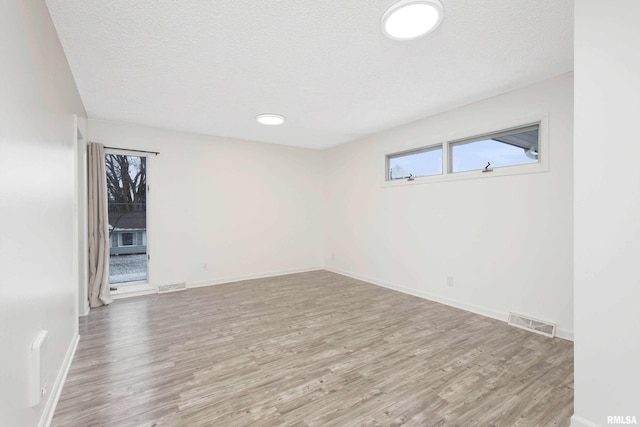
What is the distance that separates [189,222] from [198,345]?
2.59 meters

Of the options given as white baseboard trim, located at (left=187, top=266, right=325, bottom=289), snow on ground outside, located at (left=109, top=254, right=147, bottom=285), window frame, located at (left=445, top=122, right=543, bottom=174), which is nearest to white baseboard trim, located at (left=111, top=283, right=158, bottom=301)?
snow on ground outside, located at (left=109, top=254, right=147, bottom=285)

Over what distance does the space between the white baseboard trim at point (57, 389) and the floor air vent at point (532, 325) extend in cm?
400

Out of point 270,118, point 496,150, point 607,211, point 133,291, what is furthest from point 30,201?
point 496,150

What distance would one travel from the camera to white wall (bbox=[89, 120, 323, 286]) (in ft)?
14.6

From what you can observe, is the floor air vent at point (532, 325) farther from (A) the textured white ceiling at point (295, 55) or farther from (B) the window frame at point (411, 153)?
(A) the textured white ceiling at point (295, 55)

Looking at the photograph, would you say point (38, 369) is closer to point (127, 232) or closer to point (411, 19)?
point (411, 19)

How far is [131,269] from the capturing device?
194 inches

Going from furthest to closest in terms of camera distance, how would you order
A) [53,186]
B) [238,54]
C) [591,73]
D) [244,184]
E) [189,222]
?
[244,184] < [189,222] < [238,54] < [53,186] < [591,73]

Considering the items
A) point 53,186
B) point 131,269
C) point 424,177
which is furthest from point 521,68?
point 131,269

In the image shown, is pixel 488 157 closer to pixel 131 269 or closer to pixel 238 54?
pixel 238 54

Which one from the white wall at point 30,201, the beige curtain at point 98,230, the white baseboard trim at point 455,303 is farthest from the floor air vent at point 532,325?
the beige curtain at point 98,230

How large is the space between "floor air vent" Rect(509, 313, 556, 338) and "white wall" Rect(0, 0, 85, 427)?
12.9 feet

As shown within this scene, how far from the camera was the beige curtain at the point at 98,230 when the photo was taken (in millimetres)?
3770

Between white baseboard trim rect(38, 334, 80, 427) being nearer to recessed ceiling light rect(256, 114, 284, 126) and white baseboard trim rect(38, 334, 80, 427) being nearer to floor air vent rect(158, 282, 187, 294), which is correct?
floor air vent rect(158, 282, 187, 294)
